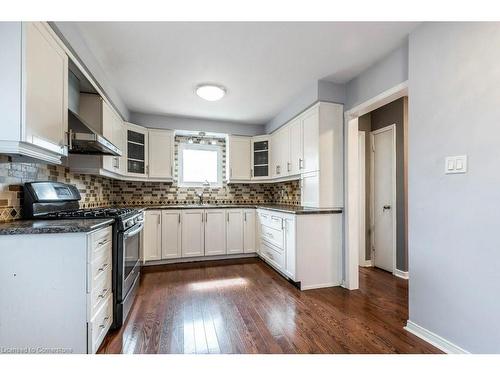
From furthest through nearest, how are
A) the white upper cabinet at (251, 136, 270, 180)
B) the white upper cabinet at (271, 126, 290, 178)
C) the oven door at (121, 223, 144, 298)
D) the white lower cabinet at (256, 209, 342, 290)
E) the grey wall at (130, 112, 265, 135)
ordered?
the white upper cabinet at (251, 136, 270, 180) → the grey wall at (130, 112, 265, 135) → the white upper cabinet at (271, 126, 290, 178) → the white lower cabinet at (256, 209, 342, 290) → the oven door at (121, 223, 144, 298)

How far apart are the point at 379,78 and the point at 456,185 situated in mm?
1286

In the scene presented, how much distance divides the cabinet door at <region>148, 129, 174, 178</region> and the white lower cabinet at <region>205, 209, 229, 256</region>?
995 millimetres

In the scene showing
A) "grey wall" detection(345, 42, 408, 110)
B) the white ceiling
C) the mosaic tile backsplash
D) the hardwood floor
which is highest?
the white ceiling

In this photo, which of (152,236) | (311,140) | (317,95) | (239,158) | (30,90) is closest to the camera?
(30,90)

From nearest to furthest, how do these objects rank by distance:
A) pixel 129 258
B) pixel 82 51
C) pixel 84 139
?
pixel 84 139 < pixel 82 51 < pixel 129 258

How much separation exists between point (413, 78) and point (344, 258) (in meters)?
1.92

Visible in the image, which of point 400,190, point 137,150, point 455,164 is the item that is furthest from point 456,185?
point 137,150

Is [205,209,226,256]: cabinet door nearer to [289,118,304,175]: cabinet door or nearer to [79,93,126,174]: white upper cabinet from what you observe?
[289,118,304,175]: cabinet door

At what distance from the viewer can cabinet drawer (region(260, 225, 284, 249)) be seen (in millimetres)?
2990

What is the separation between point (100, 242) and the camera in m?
1.56

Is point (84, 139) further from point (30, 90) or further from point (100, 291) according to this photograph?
point (100, 291)

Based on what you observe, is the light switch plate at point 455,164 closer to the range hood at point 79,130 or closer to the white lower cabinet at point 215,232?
the range hood at point 79,130

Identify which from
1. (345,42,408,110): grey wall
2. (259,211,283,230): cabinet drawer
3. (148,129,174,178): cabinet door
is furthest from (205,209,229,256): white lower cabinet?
(345,42,408,110): grey wall
